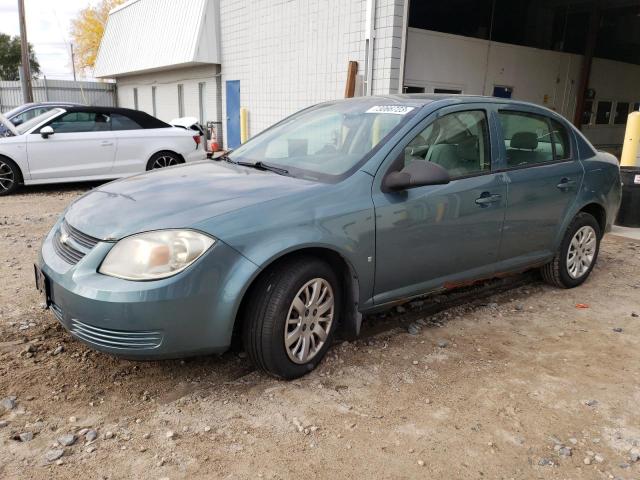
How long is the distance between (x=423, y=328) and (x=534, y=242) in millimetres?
1234

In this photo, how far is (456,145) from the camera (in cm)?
388

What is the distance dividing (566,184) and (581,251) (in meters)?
0.79

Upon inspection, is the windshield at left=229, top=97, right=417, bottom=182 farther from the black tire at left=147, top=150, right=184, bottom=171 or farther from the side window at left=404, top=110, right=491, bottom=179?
the black tire at left=147, top=150, right=184, bottom=171

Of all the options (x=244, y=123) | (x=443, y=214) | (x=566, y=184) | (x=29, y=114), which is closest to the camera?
(x=443, y=214)

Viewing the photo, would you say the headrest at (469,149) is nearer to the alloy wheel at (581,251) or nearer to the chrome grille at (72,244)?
the alloy wheel at (581,251)

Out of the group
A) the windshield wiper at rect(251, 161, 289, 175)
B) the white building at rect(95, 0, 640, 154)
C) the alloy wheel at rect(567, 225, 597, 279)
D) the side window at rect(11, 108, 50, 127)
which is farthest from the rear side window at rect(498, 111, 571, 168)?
the side window at rect(11, 108, 50, 127)

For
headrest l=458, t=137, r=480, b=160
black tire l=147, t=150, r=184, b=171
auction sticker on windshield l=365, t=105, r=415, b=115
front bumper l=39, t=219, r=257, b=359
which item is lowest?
black tire l=147, t=150, r=184, b=171

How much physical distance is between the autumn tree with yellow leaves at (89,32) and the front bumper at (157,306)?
43.3m

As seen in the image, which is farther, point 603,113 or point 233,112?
point 603,113

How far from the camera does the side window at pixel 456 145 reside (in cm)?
370

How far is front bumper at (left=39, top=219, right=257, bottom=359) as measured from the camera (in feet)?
8.70

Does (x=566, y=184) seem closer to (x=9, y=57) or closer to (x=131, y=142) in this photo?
(x=131, y=142)

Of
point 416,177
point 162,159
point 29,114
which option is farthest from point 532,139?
point 29,114

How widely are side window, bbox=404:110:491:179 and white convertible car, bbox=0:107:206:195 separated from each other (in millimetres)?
7211
